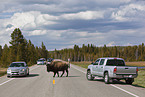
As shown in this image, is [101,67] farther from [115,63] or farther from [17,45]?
[17,45]

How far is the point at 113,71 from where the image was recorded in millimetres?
14859

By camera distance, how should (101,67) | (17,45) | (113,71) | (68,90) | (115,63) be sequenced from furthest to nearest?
(17,45) → (115,63) → (101,67) → (113,71) → (68,90)

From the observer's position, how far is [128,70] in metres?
15.1

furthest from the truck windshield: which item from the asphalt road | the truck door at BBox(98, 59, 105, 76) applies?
the asphalt road

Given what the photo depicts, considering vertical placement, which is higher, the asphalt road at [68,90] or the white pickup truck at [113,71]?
the white pickup truck at [113,71]

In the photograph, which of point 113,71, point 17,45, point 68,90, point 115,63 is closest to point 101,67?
point 115,63

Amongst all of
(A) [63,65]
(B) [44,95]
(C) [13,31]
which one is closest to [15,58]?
(C) [13,31]

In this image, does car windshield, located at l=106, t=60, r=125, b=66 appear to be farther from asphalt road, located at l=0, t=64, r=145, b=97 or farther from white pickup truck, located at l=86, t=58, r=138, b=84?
asphalt road, located at l=0, t=64, r=145, b=97

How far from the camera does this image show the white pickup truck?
14953 mm

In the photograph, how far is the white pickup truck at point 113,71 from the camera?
1495 centimetres

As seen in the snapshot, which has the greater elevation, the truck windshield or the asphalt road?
the truck windshield

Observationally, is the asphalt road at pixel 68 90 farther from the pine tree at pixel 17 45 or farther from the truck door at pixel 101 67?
the pine tree at pixel 17 45

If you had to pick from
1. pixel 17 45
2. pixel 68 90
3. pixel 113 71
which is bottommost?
pixel 68 90

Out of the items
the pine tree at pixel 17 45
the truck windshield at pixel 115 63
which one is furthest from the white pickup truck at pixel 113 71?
the pine tree at pixel 17 45
